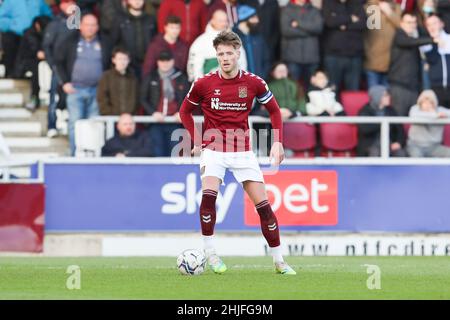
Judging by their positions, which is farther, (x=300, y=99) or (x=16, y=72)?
(x=16, y=72)

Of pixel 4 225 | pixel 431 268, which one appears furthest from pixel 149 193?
pixel 431 268

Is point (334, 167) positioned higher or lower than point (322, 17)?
lower

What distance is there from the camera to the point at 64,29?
2042 centimetres

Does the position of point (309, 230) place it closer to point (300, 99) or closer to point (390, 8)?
point (300, 99)

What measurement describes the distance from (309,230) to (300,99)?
1.96 meters

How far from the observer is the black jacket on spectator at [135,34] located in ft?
66.5

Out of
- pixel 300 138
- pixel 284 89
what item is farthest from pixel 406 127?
pixel 284 89

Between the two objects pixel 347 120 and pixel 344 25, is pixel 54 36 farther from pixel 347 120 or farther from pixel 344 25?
pixel 347 120

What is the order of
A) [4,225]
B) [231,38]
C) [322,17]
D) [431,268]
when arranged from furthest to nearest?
[322,17], [4,225], [431,268], [231,38]

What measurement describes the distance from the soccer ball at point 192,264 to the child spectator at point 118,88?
6.58 metres

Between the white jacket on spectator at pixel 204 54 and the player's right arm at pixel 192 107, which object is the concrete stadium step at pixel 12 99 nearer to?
the white jacket on spectator at pixel 204 54

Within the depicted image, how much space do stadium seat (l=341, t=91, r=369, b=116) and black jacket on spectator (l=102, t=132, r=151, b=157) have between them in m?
3.05

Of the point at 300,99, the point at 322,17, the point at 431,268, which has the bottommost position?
the point at 431,268

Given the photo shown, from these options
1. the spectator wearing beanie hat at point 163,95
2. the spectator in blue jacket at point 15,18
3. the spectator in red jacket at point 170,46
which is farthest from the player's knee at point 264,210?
the spectator in blue jacket at point 15,18
